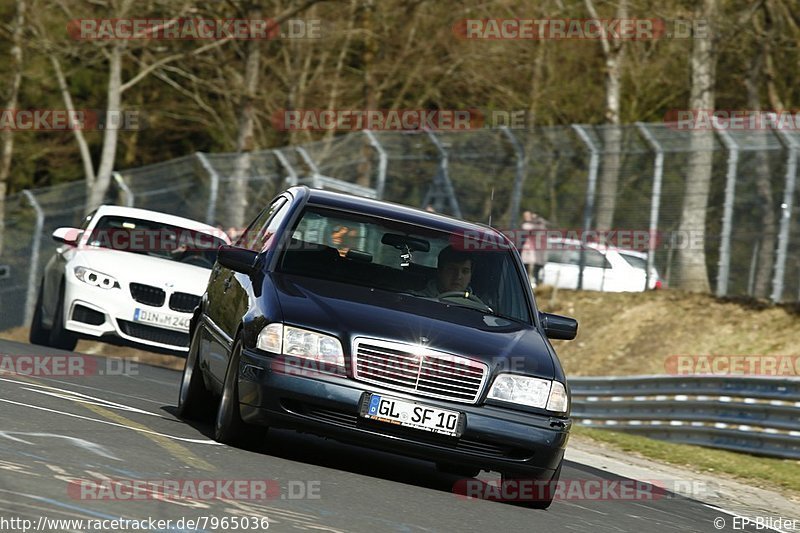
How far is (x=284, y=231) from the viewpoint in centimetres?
931

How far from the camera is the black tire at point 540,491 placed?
27.9ft

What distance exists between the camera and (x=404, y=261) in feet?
30.1

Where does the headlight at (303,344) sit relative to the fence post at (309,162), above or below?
above

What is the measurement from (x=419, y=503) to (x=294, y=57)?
33945 millimetres

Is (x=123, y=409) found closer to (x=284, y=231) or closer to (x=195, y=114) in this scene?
(x=284, y=231)

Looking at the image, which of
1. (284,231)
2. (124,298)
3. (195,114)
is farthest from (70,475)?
(195,114)

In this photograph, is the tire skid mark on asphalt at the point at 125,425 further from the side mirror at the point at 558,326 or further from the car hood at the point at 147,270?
the car hood at the point at 147,270

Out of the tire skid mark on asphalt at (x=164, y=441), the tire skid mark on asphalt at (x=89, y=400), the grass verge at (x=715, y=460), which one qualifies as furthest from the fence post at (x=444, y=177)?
the tire skid mark on asphalt at (x=164, y=441)

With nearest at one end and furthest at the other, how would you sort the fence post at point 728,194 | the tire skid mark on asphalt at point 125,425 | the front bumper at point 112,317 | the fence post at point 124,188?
the tire skid mark on asphalt at point 125,425
the front bumper at point 112,317
the fence post at point 728,194
the fence post at point 124,188

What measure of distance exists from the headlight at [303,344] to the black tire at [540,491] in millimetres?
1204

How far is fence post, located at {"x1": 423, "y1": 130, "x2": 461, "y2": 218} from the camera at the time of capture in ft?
85.8

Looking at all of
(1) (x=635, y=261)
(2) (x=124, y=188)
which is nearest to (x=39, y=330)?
(2) (x=124, y=188)

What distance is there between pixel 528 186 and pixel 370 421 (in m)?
17.6

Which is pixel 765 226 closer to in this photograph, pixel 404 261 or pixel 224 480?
pixel 404 261
